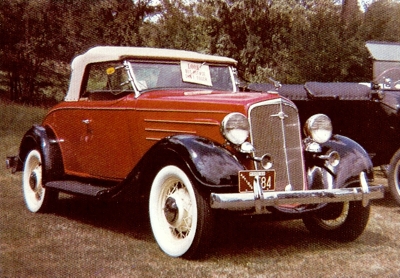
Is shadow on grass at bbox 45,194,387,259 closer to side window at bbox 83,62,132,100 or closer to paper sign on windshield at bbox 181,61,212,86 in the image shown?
side window at bbox 83,62,132,100

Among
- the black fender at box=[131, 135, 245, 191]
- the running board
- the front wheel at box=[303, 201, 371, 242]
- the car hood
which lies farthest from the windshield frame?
the front wheel at box=[303, 201, 371, 242]

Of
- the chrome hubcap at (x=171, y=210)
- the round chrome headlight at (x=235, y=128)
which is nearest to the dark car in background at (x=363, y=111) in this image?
the round chrome headlight at (x=235, y=128)

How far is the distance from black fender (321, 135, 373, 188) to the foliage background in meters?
11.8

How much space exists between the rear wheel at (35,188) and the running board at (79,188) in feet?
0.76

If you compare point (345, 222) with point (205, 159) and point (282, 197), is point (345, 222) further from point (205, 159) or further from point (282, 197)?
point (205, 159)

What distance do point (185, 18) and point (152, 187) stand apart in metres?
24.0

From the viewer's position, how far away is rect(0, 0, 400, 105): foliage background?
56.0 feet

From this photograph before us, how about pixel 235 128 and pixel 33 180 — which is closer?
pixel 235 128

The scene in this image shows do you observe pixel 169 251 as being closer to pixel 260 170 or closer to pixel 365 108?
pixel 260 170

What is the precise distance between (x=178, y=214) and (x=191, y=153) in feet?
1.69

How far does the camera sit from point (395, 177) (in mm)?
6898

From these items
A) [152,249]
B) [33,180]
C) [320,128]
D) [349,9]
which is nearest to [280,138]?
[320,128]

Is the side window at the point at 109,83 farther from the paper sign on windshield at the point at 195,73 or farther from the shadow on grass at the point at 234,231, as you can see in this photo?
the shadow on grass at the point at 234,231

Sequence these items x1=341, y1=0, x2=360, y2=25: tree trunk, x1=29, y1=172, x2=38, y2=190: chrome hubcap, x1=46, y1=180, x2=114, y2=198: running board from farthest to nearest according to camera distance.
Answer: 1. x1=341, y1=0, x2=360, y2=25: tree trunk
2. x1=29, y1=172, x2=38, y2=190: chrome hubcap
3. x1=46, y1=180, x2=114, y2=198: running board
